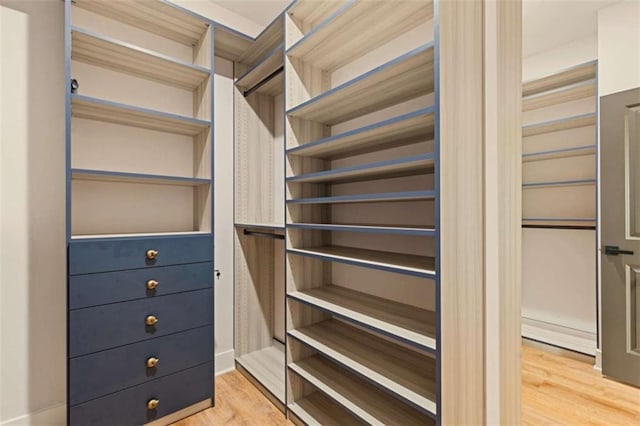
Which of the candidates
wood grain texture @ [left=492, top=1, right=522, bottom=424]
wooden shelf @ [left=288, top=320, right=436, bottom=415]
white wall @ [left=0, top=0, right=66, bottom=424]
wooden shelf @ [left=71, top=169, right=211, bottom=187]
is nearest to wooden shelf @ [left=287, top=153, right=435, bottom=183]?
wood grain texture @ [left=492, top=1, right=522, bottom=424]

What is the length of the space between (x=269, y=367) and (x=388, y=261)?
4.76 ft

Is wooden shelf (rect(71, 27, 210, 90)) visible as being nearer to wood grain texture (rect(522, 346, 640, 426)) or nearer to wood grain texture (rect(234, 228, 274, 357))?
wood grain texture (rect(234, 228, 274, 357))

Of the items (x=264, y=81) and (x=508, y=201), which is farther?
(x=264, y=81)

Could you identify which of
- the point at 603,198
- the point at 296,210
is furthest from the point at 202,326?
the point at 603,198

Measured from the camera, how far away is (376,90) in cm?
148

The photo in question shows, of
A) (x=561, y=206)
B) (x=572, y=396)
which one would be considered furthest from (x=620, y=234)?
(x=572, y=396)

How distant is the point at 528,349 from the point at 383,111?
2535 mm

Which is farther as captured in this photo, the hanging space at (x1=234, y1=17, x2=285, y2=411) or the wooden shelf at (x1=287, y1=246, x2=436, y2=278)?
the hanging space at (x1=234, y1=17, x2=285, y2=411)

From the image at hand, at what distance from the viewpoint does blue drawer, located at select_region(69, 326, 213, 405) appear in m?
1.50

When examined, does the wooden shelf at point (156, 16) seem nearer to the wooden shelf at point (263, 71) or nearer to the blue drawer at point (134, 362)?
the wooden shelf at point (263, 71)

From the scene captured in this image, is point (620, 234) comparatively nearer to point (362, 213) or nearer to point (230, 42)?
point (362, 213)

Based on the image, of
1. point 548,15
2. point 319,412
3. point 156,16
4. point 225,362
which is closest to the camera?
point 319,412

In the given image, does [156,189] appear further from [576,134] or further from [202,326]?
[576,134]

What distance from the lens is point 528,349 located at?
267cm
